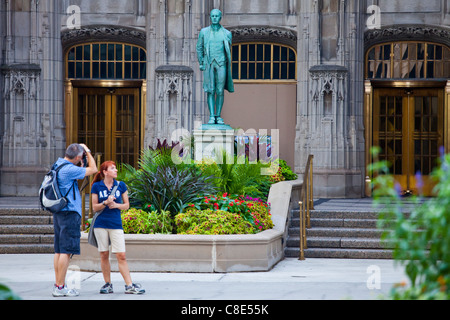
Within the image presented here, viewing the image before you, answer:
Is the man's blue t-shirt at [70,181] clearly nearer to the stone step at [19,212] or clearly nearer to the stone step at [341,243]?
the stone step at [341,243]

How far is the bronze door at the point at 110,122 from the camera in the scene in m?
22.0

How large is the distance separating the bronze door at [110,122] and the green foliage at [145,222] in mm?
10701

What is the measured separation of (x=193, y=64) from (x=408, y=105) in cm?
638

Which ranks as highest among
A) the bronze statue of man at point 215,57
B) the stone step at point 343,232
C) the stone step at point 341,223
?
the bronze statue of man at point 215,57

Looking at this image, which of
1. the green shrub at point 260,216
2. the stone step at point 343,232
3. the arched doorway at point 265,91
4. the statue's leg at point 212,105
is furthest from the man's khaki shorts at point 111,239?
the arched doorway at point 265,91

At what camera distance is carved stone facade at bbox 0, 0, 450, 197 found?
2028 centimetres

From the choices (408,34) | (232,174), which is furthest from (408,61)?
(232,174)

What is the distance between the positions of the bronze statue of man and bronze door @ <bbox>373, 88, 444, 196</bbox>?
25.3 feet

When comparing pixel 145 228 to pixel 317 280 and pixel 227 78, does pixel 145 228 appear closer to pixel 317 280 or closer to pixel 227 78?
pixel 317 280

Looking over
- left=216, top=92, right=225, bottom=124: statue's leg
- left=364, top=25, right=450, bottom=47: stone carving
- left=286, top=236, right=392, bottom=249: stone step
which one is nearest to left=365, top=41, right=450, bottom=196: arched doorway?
left=364, top=25, right=450, bottom=47: stone carving

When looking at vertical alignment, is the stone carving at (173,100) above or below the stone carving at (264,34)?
below

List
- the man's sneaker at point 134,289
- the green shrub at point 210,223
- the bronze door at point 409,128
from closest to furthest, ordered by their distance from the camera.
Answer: the man's sneaker at point 134,289 < the green shrub at point 210,223 < the bronze door at point 409,128

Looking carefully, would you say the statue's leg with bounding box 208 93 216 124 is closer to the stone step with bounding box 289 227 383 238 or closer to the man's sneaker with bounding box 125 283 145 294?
the stone step with bounding box 289 227 383 238

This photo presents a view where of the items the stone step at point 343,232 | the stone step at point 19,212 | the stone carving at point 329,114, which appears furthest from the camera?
the stone carving at point 329,114
